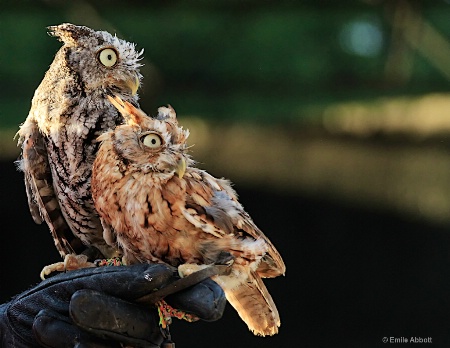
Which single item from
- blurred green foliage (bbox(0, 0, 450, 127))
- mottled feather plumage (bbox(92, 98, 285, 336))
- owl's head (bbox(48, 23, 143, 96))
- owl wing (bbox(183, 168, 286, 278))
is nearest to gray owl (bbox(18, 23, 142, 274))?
owl's head (bbox(48, 23, 143, 96))

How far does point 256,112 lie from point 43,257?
785 mm

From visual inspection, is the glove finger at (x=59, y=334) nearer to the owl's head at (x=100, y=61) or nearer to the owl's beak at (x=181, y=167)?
the owl's beak at (x=181, y=167)

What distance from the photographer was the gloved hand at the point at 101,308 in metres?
0.92

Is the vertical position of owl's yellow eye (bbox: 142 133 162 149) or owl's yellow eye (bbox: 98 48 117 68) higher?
owl's yellow eye (bbox: 98 48 117 68)

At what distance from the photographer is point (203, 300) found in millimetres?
903

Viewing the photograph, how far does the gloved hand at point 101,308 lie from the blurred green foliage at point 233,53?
825mm

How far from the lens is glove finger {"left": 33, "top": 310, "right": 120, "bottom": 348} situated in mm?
983

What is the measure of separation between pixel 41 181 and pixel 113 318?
415mm

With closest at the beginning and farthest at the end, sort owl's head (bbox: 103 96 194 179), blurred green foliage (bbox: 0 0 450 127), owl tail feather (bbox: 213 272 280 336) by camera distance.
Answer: owl's head (bbox: 103 96 194 179), owl tail feather (bbox: 213 272 280 336), blurred green foliage (bbox: 0 0 450 127)

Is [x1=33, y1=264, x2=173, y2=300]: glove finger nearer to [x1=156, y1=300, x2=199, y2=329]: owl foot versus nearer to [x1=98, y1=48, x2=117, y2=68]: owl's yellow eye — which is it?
[x1=156, y1=300, x2=199, y2=329]: owl foot

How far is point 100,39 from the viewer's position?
1.14 meters

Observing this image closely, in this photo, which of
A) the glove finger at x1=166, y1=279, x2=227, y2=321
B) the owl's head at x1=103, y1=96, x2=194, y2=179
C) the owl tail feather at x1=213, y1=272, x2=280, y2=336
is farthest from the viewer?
the owl tail feather at x1=213, y1=272, x2=280, y2=336

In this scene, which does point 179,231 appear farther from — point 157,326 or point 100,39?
point 100,39

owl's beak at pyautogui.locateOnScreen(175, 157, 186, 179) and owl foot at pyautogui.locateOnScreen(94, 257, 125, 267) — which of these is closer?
owl's beak at pyautogui.locateOnScreen(175, 157, 186, 179)
